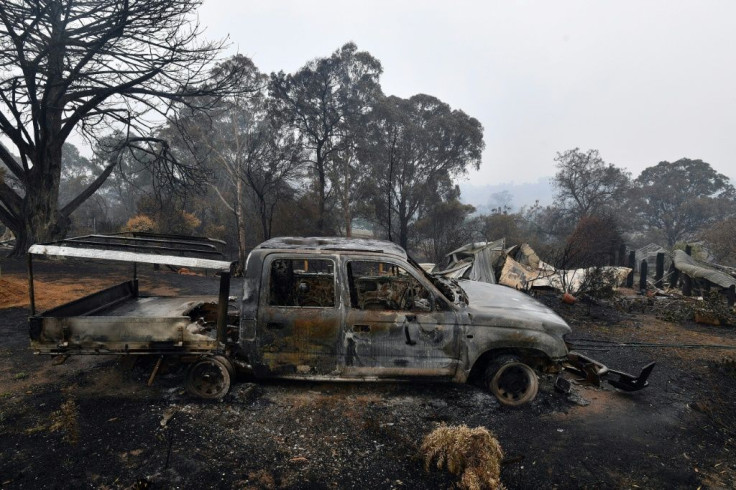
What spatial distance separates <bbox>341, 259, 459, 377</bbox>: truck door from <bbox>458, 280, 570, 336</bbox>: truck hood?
343mm

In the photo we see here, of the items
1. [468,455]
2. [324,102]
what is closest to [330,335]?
[468,455]

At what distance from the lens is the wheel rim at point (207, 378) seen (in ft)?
14.0

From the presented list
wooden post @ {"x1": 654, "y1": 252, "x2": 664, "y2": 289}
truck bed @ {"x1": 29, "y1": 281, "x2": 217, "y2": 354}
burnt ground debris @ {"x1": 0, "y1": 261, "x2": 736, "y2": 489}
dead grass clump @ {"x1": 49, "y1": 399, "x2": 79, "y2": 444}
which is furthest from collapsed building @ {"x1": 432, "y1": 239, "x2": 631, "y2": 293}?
dead grass clump @ {"x1": 49, "y1": 399, "x2": 79, "y2": 444}

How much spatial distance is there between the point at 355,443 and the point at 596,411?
2874 millimetres

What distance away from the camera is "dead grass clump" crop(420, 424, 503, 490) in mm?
3109

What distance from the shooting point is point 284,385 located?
4.64 m

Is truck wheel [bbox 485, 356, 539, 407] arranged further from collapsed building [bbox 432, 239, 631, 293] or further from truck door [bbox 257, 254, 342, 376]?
collapsed building [bbox 432, 239, 631, 293]

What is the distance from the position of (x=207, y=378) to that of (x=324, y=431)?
152 cm

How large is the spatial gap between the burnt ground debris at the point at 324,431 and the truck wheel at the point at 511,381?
123 millimetres

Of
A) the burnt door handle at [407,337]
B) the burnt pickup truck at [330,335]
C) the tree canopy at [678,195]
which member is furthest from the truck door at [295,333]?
the tree canopy at [678,195]

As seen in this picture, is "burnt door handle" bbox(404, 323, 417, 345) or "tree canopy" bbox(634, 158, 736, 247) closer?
"burnt door handle" bbox(404, 323, 417, 345)

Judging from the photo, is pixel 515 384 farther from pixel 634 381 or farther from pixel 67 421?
pixel 67 421

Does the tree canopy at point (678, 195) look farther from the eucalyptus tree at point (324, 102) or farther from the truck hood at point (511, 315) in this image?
the truck hood at point (511, 315)

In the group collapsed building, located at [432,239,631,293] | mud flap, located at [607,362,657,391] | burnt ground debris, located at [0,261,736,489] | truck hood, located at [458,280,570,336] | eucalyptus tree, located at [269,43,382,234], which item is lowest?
burnt ground debris, located at [0,261,736,489]
